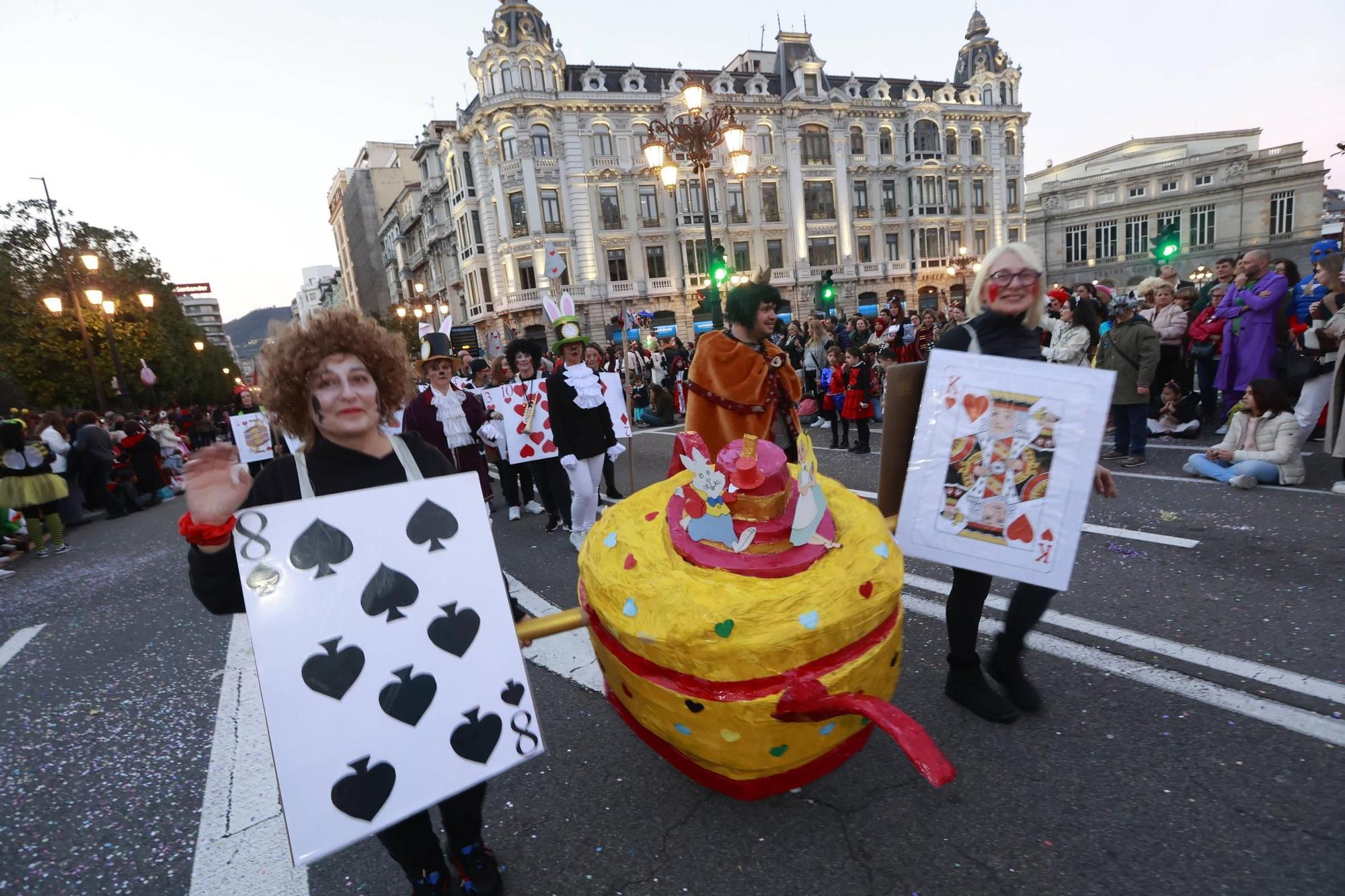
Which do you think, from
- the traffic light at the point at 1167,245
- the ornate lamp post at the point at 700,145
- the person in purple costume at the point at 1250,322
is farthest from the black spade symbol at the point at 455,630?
the traffic light at the point at 1167,245

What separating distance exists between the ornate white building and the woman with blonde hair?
32.9 metres

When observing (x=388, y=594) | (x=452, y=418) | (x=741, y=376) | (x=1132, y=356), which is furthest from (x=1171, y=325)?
(x=388, y=594)

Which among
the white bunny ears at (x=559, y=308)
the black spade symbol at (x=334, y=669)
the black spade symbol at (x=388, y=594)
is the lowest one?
the black spade symbol at (x=334, y=669)

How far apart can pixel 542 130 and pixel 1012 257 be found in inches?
1395

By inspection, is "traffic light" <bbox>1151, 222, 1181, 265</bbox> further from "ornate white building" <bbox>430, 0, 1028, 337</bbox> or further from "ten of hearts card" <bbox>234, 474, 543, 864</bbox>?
"ten of hearts card" <bbox>234, 474, 543, 864</bbox>

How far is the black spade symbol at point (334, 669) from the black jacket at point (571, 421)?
4.21 m

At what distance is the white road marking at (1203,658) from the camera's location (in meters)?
2.76

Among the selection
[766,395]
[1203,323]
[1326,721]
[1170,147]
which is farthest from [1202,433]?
[1170,147]

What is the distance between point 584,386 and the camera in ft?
19.0

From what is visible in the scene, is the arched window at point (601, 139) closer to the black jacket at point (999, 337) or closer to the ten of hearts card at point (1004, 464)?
the black jacket at point (999, 337)

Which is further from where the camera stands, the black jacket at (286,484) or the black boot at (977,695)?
the black boot at (977,695)

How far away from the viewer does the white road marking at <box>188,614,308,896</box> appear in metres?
2.36

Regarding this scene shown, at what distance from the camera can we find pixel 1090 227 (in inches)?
2073

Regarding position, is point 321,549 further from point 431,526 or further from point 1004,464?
point 1004,464
